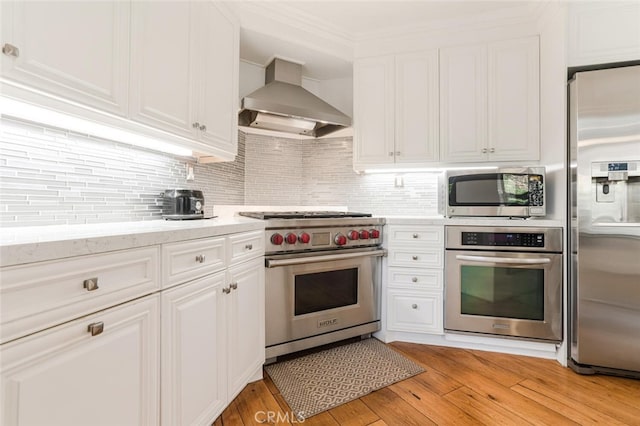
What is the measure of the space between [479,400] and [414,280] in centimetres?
80

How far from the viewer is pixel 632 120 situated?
172 cm

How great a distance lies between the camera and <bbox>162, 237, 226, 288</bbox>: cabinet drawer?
105 centimetres

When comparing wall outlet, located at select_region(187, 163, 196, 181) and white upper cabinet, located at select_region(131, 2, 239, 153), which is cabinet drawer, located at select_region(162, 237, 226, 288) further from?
wall outlet, located at select_region(187, 163, 196, 181)

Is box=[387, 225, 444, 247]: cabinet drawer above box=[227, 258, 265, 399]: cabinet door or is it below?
above

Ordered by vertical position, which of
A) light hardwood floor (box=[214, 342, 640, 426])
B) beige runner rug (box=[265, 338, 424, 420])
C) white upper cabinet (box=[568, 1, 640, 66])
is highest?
white upper cabinet (box=[568, 1, 640, 66])

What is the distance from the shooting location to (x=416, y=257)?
2.17 m

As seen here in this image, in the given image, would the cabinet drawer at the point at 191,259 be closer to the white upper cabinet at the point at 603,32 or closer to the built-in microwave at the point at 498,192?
the built-in microwave at the point at 498,192

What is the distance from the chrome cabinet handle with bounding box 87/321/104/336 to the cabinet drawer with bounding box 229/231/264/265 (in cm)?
63

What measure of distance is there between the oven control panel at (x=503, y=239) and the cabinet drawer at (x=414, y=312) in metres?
0.45

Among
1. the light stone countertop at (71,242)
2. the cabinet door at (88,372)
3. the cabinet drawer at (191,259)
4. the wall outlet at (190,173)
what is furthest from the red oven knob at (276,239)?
the cabinet door at (88,372)

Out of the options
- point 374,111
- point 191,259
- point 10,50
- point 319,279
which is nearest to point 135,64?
point 10,50

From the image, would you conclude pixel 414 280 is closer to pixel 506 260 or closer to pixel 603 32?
pixel 506 260

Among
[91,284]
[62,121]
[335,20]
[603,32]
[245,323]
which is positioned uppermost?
[335,20]

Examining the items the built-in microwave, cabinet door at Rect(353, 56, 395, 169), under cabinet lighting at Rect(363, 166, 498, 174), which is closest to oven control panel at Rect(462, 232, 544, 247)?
the built-in microwave
